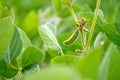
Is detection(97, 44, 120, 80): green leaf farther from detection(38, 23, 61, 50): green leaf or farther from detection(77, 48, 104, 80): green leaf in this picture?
detection(38, 23, 61, 50): green leaf

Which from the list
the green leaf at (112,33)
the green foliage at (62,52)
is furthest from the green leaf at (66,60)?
the green leaf at (112,33)

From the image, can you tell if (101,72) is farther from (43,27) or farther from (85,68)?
(43,27)

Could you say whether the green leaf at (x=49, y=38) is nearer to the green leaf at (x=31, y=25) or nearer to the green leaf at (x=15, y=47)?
the green leaf at (x=15, y=47)

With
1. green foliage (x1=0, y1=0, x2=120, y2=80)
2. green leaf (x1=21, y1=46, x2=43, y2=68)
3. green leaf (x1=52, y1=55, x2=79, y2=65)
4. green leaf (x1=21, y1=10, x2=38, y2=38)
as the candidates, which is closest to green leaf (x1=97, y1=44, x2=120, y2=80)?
green foliage (x1=0, y1=0, x2=120, y2=80)

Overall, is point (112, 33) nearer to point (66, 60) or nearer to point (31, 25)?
point (66, 60)

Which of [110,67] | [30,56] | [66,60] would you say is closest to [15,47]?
[30,56]

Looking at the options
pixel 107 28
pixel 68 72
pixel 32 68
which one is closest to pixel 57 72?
pixel 68 72
